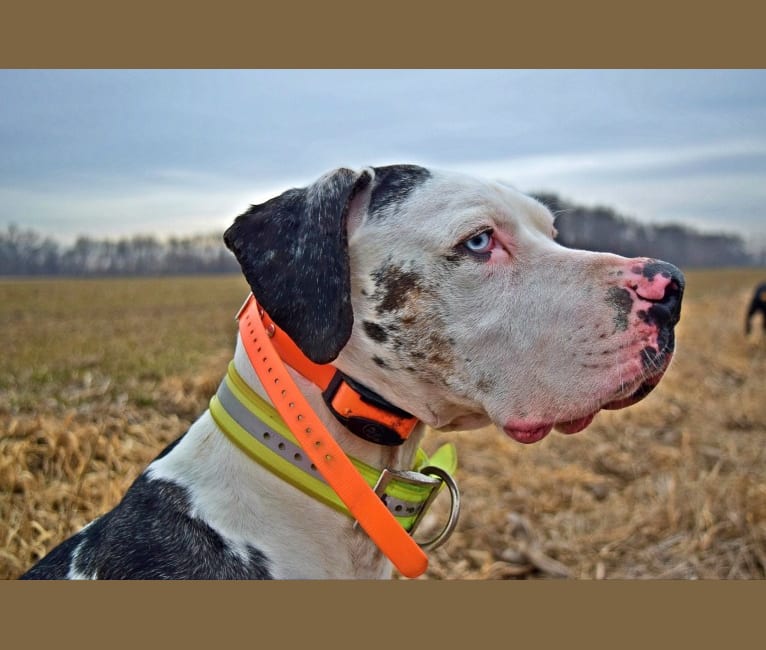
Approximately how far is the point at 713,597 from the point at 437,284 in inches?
63.9

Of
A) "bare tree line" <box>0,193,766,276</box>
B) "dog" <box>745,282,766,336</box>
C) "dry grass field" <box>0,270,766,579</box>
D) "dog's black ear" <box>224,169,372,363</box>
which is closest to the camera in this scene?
"dog's black ear" <box>224,169,372,363</box>

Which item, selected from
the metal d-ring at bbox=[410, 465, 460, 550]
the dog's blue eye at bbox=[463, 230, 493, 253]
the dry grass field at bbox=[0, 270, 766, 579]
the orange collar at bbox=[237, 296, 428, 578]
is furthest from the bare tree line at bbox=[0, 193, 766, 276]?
Result: the orange collar at bbox=[237, 296, 428, 578]

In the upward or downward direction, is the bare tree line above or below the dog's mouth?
above

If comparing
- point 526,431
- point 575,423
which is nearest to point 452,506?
point 526,431

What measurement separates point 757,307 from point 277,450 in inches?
280

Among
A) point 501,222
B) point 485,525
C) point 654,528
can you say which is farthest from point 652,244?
point 501,222

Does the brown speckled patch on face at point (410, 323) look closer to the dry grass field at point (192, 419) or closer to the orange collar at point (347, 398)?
the orange collar at point (347, 398)

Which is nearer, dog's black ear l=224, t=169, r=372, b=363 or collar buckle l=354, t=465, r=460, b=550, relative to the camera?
dog's black ear l=224, t=169, r=372, b=363

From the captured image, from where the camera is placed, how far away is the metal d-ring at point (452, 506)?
6.68ft

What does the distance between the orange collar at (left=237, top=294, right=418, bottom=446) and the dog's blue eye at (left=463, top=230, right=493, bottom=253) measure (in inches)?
18.7

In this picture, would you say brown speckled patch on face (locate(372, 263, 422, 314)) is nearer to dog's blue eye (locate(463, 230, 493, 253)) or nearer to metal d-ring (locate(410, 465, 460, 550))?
dog's blue eye (locate(463, 230, 493, 253))

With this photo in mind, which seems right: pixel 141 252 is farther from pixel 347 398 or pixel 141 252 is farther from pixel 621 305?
pixel 621 305

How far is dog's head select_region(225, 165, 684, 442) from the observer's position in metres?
1.87

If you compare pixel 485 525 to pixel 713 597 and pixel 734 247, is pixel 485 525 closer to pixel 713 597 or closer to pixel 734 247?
pixel 713 597
